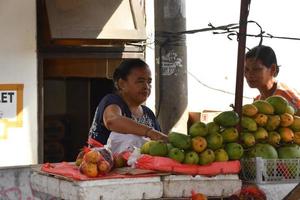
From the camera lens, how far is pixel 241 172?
369cm

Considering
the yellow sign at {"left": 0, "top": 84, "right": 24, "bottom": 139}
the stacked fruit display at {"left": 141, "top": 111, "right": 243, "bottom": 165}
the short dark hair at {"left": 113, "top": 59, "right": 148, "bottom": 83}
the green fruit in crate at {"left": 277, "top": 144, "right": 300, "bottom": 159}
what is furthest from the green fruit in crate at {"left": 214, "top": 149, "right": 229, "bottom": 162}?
the yellow sign at {"left": 0, "top": 84, "right": 24, "bottom": 139}

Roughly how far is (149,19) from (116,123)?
177 inches

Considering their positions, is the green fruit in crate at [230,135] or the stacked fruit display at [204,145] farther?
the green fruit in crate at [230,135]

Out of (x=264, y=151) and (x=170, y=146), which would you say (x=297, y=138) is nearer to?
(x=264, y=151)

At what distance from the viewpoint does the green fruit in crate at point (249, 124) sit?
3688 millimetres

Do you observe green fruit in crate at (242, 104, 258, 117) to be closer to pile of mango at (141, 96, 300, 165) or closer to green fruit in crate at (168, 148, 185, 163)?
pile of mango at (141, 96, 300, 165)

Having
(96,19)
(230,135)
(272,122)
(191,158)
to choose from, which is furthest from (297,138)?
(96,19)

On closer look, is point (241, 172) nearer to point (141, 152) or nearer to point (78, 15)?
point (141, 152)

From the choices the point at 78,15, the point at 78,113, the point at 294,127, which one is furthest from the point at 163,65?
the point at 78,113

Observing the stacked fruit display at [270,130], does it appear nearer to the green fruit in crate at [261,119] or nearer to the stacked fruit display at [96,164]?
the green fruit in crate at [261,119]

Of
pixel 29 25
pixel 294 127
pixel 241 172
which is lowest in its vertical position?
pixel 241 172

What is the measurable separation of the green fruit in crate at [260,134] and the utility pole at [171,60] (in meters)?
1.73

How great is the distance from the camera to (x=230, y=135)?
3586 mm

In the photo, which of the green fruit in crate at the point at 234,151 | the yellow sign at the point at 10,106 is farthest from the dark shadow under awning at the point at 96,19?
the green fruit in crate at the point at 234,151
